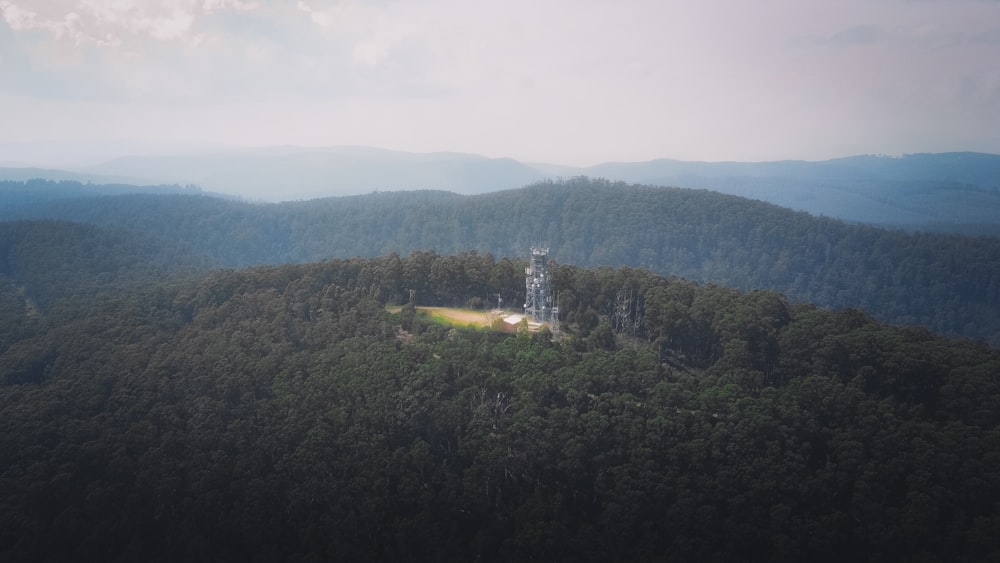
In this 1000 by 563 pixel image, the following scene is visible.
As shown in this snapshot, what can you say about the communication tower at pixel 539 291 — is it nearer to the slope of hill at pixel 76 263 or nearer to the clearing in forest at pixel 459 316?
the clearing in forest at pixel 459 316

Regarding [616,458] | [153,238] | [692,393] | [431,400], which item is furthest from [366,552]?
[153,238]

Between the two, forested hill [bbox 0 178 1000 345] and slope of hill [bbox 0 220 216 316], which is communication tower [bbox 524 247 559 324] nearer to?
slope of hill [bbox 0 220 216 316]

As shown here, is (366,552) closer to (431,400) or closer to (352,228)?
(431,400)

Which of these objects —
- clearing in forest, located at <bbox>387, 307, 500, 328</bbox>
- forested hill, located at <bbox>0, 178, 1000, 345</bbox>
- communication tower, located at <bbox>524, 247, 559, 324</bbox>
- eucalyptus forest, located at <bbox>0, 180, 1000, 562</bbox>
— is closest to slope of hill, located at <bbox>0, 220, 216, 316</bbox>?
forested hill, located at <bbox>0, 178, 1000, 345</bbox>

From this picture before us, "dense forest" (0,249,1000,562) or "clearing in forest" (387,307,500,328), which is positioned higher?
"clearing in forest" (387,307,500,328)

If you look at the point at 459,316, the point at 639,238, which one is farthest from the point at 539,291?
the point at 639,238

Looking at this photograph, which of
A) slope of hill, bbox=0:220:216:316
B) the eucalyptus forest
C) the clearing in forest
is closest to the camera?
the eucalyptus forest

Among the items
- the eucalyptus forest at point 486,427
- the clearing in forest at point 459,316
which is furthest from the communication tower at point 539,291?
the clearing in forest at point 459,316
